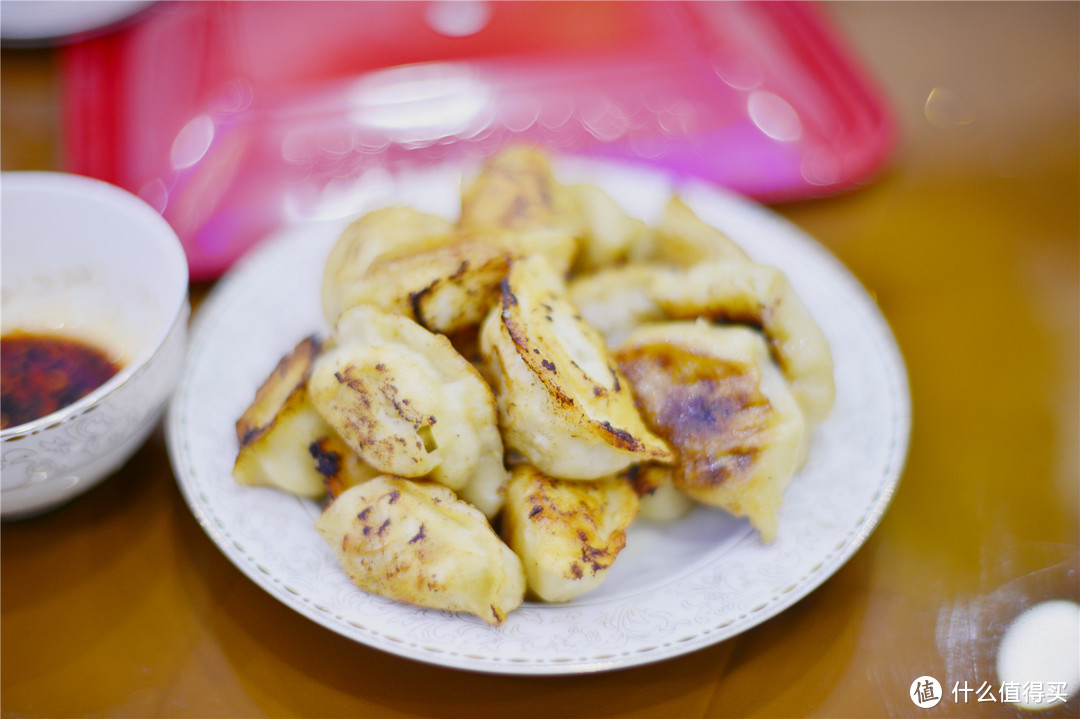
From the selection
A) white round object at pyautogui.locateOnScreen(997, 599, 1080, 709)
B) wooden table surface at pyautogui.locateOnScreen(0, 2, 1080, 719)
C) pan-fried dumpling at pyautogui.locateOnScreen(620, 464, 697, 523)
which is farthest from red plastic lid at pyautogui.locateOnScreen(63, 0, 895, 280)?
white round object at pyautogui.locateOnScreen(997, 599, 1080, 709)

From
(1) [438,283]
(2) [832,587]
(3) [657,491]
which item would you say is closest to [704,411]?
(3) [657,491]

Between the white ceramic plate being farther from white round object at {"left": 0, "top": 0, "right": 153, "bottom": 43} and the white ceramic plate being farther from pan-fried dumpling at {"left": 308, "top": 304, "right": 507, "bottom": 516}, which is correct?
white round object at {"left": 0, "top": 0, "right": 153, "bottom": 43}

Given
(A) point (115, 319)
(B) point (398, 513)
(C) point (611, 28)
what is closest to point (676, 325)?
(B) point (398, 513)

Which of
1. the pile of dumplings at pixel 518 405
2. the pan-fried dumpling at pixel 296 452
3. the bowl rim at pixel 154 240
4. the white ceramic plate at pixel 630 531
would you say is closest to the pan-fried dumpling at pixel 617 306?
the pile of dumplings at pixel 518 405

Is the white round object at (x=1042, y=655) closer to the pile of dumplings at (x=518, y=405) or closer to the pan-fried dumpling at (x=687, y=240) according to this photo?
the pile of dumplings at (x=518, y=405)

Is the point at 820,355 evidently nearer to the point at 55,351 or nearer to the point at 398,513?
the point at 398,513

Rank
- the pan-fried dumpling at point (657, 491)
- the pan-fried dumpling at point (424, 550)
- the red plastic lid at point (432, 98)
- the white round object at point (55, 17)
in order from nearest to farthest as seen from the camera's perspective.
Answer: the pan-fried dumpling at point (424, 550) → the pan-fried dumpling at point (657, 491) → the red plastic lid at point (432, 98) → the white round object at point (55, 17)
